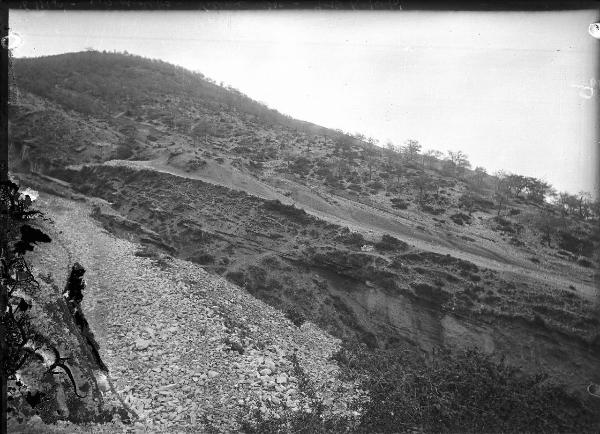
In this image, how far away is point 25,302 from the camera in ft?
14.3

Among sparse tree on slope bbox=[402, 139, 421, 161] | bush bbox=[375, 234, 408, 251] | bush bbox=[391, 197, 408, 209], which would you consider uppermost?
sparse tree on slope bbox=[402, 139, 421, 161]

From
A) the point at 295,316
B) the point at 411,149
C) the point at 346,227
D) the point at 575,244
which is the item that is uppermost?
the point at 411,149

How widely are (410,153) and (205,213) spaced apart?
4.04 metres

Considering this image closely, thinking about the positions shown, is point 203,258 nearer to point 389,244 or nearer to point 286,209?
point 286,209

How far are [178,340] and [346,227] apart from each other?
3.72 m

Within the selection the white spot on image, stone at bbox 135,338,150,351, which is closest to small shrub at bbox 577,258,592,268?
the white spot on image

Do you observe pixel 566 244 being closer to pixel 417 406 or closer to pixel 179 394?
pixel 417 406

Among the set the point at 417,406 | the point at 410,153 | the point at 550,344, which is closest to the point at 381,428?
the point at 417,406

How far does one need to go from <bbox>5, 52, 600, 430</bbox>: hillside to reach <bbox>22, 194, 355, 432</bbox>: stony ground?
162 mm

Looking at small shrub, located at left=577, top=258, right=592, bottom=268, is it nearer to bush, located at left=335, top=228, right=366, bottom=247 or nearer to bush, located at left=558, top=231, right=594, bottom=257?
bush, located at left=558, top=231, right=594, bottom=257

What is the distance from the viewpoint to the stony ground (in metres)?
4.50

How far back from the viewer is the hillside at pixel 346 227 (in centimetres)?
605

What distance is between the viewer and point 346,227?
730 cm

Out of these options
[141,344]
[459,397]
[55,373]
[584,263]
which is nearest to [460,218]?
[584,263]
